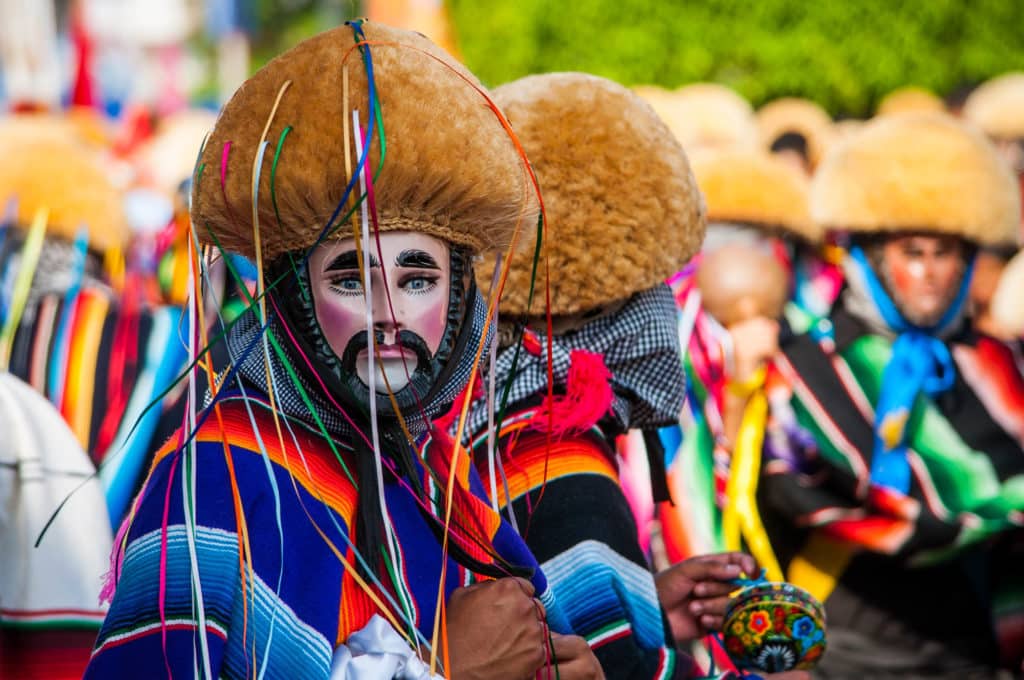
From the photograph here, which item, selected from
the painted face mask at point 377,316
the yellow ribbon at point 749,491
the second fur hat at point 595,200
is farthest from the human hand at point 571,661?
the yellow ribbon at point 749,491

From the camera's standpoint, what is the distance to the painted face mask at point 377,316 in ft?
6.62

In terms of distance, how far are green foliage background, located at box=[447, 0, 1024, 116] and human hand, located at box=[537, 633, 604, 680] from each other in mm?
14189

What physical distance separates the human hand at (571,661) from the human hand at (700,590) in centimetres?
70

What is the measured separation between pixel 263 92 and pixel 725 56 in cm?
1483

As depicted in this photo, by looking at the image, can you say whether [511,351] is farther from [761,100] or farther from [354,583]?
[761,100]

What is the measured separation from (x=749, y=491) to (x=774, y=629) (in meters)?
2.25

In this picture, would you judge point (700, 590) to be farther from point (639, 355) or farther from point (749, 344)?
point (749, 344)

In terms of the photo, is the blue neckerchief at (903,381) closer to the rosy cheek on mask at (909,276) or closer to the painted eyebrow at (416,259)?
the rosy cheek on mask at (909,276)

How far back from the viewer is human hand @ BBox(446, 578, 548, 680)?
1.96 metres

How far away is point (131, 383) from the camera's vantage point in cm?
400

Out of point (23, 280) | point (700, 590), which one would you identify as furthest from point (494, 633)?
point (23, 280)

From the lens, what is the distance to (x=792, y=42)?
51.9 feet

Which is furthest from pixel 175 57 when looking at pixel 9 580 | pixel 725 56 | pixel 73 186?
pixel 9 580

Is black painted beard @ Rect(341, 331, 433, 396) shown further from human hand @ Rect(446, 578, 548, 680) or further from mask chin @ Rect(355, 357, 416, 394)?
human hand @ Rect(446, 578, 548, 680)
